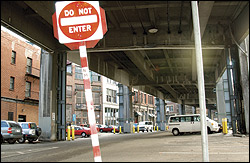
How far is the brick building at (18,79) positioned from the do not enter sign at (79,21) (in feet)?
79.2

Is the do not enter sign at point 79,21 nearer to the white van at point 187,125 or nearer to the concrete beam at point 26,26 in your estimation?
the concrete beam at point 26,26

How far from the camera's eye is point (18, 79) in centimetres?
3155

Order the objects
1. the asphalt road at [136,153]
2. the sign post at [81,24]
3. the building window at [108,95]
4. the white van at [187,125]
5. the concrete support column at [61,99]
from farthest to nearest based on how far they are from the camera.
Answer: the building window at [108,95] → the white van at [187,125] → the concrete support column at [61,99] → the asphalt road at [136,153] → the sign post at [81,24]

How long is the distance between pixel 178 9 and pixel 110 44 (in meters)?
5.14

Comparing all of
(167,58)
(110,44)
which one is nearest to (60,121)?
(110,44)

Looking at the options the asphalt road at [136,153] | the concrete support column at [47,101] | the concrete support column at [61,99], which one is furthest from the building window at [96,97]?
the asphalt road at [136,153]

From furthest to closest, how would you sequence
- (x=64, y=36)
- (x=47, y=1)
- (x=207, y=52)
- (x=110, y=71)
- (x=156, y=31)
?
1. (x=110, y=71)
2. (x=207, y=52)
3. (x=156, y=31)
4. (x=47, y=1)
5. (x=64, y=36)

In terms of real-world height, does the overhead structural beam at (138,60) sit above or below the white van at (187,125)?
above

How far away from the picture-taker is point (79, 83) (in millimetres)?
53438

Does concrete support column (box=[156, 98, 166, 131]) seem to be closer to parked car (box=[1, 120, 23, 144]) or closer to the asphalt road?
parked car (box=[1, 120, 23, 144])

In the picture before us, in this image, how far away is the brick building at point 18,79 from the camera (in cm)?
2894

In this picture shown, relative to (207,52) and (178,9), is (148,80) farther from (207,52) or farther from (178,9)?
(178,9)

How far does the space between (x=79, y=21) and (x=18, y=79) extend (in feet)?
93.6

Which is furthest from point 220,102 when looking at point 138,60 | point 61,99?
point 61,99
